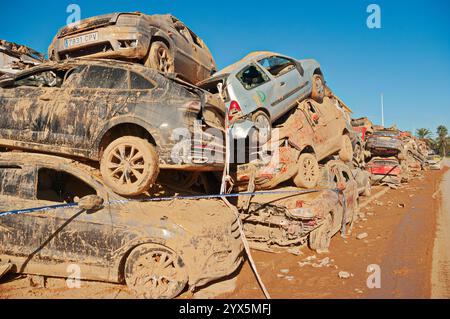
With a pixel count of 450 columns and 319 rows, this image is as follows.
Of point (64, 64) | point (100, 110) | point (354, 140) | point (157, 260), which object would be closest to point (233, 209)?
point (157, 260)

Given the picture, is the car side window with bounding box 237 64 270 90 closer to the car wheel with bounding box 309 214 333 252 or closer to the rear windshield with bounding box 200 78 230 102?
the rear windshield with bounding box 200 78 230 102

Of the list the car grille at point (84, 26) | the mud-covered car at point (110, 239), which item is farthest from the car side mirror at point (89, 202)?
the car grille at point (84, 26)

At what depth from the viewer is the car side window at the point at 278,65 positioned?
6.87 meters

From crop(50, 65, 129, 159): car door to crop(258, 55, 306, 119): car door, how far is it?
10.2 ft

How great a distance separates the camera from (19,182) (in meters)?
3.74

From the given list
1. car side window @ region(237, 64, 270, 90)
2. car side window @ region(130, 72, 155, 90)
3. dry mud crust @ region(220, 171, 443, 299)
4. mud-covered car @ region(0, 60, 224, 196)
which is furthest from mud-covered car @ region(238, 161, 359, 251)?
car side window @ region(130, 72, 155, 90)

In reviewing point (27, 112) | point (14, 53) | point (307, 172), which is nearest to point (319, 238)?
point (307, 172)

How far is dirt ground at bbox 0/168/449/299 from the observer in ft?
12.0

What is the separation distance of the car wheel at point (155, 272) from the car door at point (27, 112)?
7.48 ft

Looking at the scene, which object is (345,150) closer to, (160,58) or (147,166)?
(160,58)

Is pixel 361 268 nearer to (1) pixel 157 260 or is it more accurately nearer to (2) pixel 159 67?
(1) pixel 157 260

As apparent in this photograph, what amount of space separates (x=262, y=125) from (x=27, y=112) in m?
3.86

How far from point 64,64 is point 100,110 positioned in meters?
1.27

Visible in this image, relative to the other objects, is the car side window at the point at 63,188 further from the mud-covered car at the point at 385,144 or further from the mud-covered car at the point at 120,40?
the mud-covered car at the point at 385,144
